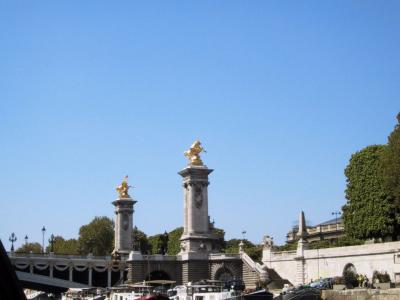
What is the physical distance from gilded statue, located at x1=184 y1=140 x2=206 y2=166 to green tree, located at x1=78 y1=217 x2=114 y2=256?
42.2 m

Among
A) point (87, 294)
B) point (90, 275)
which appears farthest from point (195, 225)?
point (90, 275)

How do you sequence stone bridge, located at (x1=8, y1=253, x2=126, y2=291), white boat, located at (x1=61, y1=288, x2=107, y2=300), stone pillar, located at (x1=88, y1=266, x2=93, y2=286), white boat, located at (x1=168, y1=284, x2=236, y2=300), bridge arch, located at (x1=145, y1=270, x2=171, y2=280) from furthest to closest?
stone pillar, located at (x1=88, y1=266, x2=93, y2=286) → stone bridge, located at (x1=8, y1=253, x2=126, y2=291) → bridge arch, located at (x1=145, y1=270, x2=171, y2=280) → white boat, located at (x1=61, y1=288, x2=107, y2=300) → white boat, located at (x1=168, y1=284, x2=236, y2=300)

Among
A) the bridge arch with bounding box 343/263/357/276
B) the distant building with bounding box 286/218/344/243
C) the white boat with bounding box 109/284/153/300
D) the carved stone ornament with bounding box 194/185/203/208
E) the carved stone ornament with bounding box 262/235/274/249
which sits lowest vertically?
the white boat with bounding box 109/284/153/300

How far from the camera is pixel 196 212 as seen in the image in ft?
248

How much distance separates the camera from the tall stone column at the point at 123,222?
95.4 m

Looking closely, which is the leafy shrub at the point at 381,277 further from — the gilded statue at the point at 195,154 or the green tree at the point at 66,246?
the green tree at the point at 66,246

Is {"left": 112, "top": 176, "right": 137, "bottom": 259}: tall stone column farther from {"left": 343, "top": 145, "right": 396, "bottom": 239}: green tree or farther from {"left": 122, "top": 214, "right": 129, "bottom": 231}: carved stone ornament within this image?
{"left": 343, "top": 145, "right": 396, "bottom": 239}: green tree

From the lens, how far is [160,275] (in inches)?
3061

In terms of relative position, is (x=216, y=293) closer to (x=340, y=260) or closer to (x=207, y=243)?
(x=340, y=260)

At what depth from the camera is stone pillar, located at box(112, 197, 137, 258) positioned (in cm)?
9532

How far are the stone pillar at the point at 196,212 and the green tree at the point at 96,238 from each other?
41548mm

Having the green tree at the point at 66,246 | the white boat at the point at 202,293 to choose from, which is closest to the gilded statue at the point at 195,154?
the white boat at the point at 202,293

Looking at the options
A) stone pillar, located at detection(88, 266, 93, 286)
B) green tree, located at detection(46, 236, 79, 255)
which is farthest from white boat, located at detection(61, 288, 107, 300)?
green tree, located at detection(46, 236, 79, 255)

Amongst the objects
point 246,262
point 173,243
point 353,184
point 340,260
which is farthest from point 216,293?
point 173,243
